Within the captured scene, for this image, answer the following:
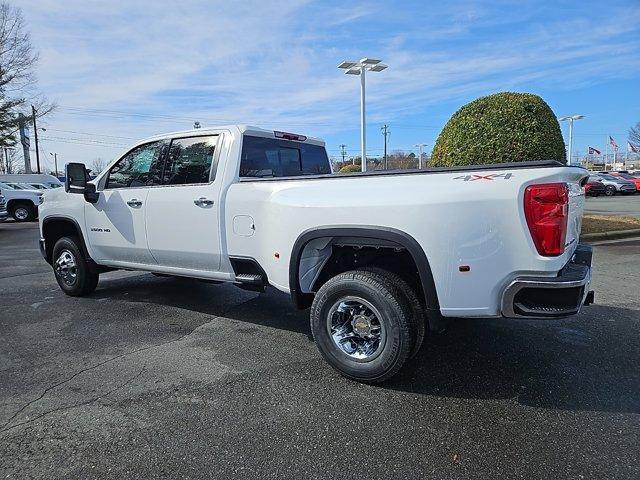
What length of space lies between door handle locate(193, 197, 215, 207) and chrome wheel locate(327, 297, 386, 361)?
1.58m

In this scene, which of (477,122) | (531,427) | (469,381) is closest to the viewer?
(531,427)

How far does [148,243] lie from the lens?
493 cm

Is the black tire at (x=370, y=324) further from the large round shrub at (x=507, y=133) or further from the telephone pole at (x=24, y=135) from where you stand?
the telephone pole at (x=24, y=135)

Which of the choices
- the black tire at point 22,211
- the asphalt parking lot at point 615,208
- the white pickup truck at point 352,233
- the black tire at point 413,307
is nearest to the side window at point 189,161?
the white pickup truck at point 352,233

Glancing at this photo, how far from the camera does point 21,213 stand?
1898 centimetres

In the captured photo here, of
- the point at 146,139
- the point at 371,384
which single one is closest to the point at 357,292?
the point at 371,384

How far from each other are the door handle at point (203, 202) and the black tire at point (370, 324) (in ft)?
4.69

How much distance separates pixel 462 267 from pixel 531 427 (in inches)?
40.8

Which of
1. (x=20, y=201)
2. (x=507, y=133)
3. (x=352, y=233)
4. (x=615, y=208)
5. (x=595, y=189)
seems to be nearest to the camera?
(x=352, y=233)

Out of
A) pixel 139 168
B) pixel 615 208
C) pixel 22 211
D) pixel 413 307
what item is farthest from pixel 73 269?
pixel 615 208

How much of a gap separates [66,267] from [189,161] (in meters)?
2.59

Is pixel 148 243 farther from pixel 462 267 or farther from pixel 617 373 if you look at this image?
pixel 617 373

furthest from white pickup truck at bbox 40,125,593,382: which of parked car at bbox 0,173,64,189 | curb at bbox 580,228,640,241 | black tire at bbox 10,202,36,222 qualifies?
parked car at bbox 0,173,64,189

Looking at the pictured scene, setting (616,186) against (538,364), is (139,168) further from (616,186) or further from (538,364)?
(616,186)
